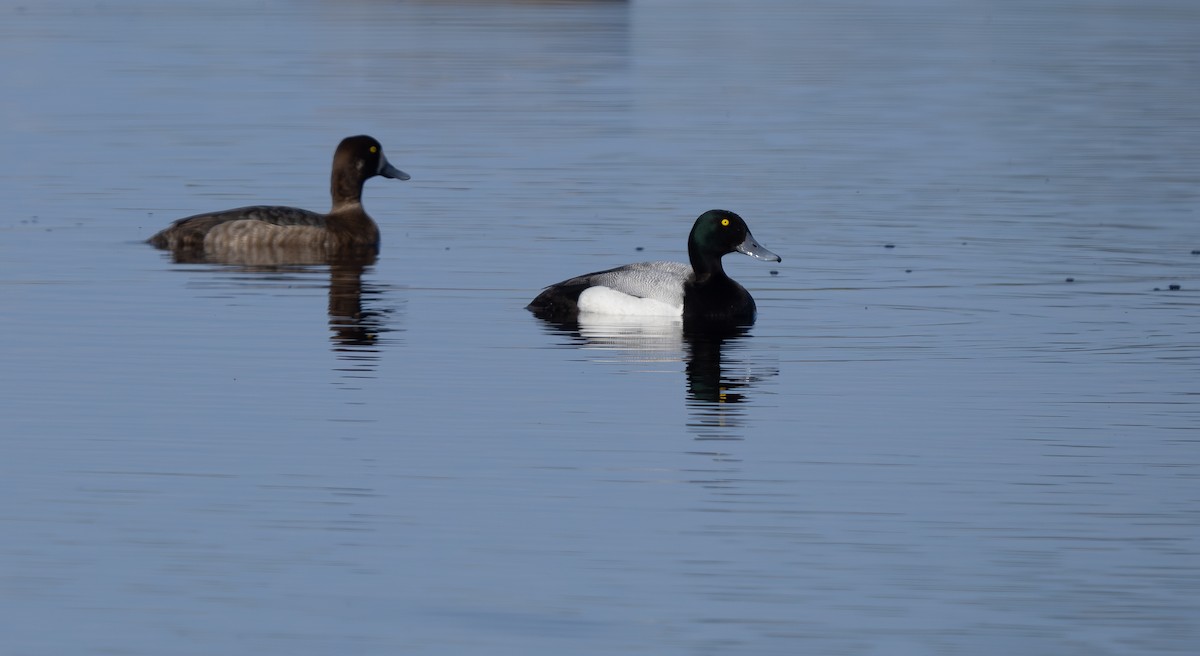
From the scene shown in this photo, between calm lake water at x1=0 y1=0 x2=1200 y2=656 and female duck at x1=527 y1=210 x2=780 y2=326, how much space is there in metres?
0.40

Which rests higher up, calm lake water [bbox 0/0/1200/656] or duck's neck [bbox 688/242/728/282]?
duck's neck [bbox 688/242/728/282]

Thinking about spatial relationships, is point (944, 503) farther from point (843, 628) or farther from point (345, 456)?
point (345, 456)

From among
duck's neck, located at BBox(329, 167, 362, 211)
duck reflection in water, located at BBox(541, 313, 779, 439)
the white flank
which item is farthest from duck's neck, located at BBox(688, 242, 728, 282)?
duck's neck, located at BBox(329, 167, 362, 211)

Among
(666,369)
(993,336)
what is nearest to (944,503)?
(666,369)

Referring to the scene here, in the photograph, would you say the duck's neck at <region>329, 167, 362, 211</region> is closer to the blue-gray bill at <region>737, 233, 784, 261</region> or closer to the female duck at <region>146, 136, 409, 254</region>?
the female duck at <region>146, 136, 409, 254</region>

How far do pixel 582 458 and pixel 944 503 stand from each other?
2026 millimetres

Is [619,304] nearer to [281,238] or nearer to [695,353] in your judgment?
[695,353]

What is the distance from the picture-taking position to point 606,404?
13.4m

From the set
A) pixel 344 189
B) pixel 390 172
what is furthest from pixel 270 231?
pixel 390 172

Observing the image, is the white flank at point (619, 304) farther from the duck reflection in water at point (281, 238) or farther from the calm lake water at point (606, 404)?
the duck reflection in water at point (281, 238)

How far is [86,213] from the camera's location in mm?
23391

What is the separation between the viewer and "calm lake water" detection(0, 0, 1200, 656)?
928 cm

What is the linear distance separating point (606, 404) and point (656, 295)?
3.75 metres

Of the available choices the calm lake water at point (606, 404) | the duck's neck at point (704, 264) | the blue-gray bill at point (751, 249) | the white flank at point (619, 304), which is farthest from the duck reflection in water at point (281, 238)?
the blue-gray bill at point (751, 249)
